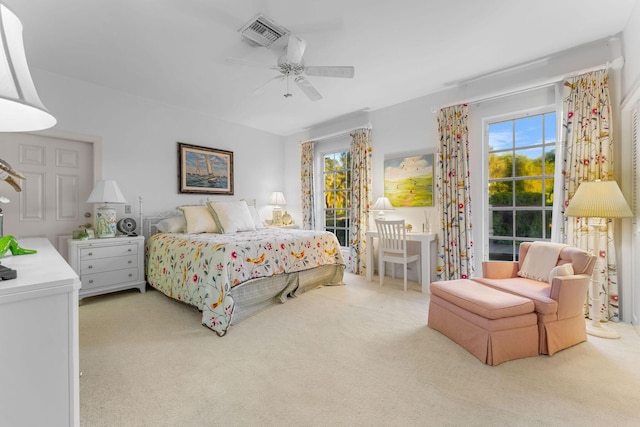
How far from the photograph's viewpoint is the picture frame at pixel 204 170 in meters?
4.16

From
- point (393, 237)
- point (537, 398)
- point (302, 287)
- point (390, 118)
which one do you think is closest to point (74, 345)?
point (537, 398)

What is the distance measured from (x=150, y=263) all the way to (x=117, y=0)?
2704 millimetres

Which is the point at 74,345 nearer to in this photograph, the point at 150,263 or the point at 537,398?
the point at 537,398

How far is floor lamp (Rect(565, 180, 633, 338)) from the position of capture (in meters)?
2.16

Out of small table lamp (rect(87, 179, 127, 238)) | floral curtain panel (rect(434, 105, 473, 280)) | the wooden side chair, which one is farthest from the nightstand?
floral curtain panel (rect(434, 105, 473, 280))

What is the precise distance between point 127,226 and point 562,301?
4470 millimetres

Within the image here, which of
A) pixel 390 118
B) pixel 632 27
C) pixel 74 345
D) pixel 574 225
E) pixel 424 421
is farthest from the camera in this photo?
pixel 390 118

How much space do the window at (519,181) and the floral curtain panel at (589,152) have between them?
310 mm

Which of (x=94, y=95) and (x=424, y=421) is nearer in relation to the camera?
(x=424, y=421)

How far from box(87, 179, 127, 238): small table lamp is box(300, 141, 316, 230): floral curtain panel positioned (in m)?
2.84

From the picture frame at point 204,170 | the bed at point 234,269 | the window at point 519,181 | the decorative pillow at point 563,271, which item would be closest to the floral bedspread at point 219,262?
the bed at point 234,269

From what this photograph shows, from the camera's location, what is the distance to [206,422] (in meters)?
1.38

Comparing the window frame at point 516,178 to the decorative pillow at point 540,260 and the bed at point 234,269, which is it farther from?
the bed at point 234,269

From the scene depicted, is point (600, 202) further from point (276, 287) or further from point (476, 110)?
point (276, 287)
